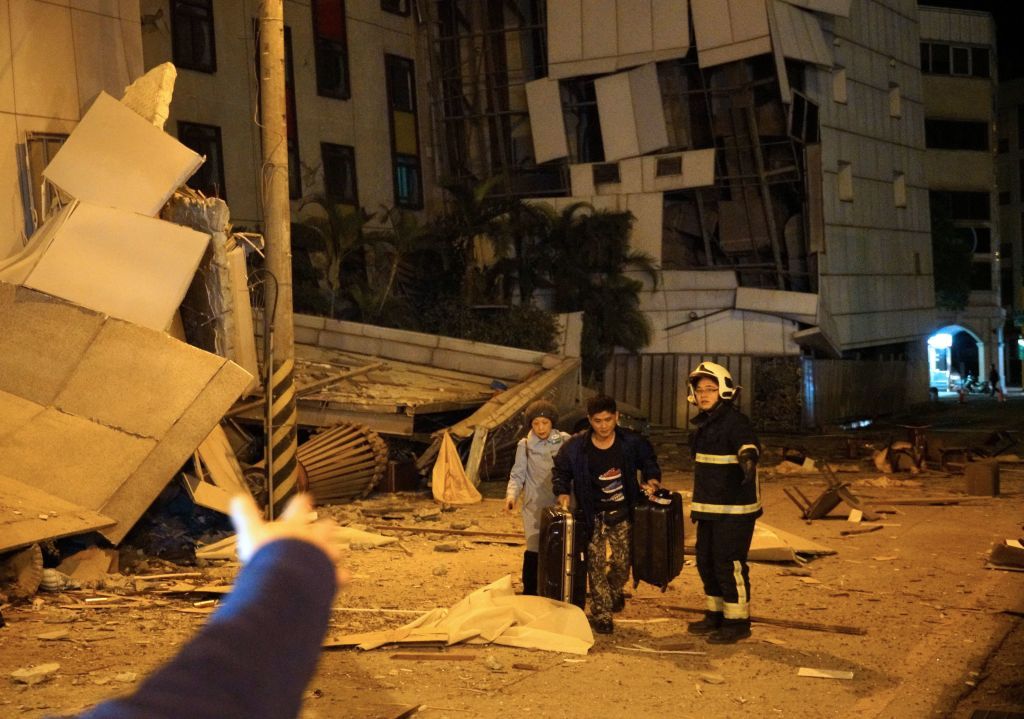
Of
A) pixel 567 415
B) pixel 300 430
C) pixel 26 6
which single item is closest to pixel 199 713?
pixel 26 6

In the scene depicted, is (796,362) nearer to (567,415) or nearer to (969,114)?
(567,415)

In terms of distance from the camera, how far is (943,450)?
2108 cm

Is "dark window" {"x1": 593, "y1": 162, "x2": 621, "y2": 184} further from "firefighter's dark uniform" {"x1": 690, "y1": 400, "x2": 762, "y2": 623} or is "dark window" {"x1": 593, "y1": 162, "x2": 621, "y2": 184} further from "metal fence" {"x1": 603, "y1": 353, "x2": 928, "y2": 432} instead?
"firefighter's dark uniform" {"x1": 690, "y1": 400, "x2": 762, "y2": 623}

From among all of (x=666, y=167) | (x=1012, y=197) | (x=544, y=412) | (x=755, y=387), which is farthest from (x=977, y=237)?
(x=544, y=412)

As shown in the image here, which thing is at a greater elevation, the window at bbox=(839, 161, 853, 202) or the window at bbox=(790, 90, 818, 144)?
the window at bbox=(790, 90, 818, 144)

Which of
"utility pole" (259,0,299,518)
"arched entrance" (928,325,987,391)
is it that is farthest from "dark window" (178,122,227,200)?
"arched entrance" (928,325,987,391)

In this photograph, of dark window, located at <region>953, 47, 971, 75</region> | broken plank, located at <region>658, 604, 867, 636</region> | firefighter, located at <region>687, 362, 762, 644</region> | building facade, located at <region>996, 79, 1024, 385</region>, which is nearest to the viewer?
firefighter, located at <region>687, 362, 762, 644</region>

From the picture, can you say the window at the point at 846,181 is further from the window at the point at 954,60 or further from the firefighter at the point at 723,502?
the firefighter at the point at 723,502

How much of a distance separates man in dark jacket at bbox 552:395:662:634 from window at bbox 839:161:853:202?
28.9m

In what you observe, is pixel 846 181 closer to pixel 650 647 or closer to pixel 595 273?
pixel 595 273

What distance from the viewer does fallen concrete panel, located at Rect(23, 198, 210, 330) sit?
1222 cm

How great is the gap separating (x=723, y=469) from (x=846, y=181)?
2926cm

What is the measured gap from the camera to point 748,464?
9.00 metres

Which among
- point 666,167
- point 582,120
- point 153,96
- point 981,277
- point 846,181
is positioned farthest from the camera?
point 981,277
